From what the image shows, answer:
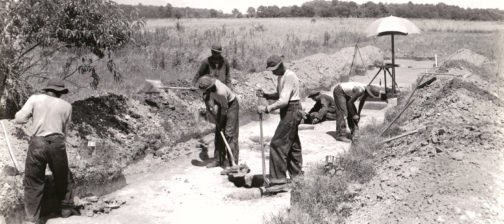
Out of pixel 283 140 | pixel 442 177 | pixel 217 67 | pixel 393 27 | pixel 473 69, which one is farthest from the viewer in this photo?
pixel 473 69

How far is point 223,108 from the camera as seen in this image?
305 inches

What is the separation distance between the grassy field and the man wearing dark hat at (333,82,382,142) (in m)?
4.10

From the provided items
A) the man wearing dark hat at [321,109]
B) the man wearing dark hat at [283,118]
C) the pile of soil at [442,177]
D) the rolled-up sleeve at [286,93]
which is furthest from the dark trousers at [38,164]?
the man wearing dark hat at [321,109]

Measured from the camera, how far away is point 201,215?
6.29 meters

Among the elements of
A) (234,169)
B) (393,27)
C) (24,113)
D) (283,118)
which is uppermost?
(393,27)

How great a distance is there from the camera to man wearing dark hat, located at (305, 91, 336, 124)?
38.0ft

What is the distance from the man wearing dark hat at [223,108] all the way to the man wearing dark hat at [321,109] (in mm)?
3988

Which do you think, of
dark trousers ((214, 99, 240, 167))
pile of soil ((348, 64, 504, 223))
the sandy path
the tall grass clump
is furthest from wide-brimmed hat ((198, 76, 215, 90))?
pile of soil ((348, 64, 504, 223))

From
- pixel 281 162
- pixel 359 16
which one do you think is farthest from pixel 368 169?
pixel 359 16

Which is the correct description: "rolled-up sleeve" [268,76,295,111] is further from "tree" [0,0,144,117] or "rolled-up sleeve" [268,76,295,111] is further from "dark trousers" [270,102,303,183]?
"tree" [0,0,144,117]

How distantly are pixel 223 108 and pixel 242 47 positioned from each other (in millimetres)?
14032

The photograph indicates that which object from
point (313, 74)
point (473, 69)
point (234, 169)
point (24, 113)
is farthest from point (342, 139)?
point (313, 74)

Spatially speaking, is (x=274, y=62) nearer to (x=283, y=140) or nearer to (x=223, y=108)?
(x=283, y=140)

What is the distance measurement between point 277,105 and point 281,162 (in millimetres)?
847
